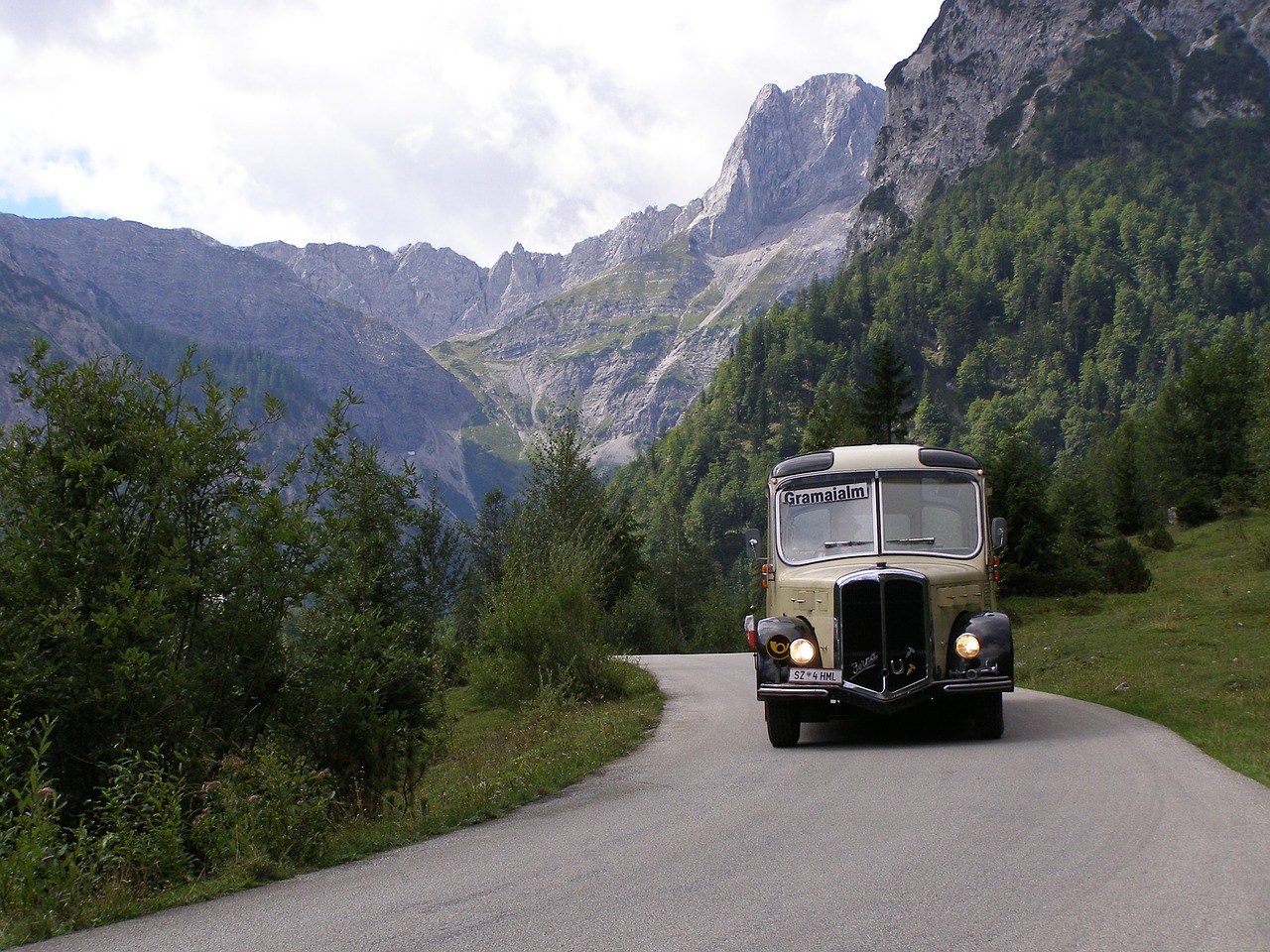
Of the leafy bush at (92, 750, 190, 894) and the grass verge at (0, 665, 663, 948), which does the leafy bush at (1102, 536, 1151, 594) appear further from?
the leafy bush at (92, 750, 190, 894)

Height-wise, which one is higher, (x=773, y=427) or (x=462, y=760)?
(x=773, y=427)

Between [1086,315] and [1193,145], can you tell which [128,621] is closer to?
[1086,315]

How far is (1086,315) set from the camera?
16638 cm

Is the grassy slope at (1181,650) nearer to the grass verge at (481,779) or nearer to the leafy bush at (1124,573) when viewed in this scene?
the leafy bush at (1124,573)

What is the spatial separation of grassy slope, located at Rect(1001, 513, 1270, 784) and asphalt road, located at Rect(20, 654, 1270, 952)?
8.28ft

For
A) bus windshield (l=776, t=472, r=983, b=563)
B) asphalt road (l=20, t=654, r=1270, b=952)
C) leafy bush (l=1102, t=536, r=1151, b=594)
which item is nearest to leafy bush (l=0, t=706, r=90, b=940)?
asphalt road (l=20, t=654, r=1270, b=952)

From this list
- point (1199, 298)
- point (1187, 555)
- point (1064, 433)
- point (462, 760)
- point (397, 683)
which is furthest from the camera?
point (1199, 298)

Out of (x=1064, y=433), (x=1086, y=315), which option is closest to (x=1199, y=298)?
(x=1086, y=315)

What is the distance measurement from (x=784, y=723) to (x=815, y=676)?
0.97 meters

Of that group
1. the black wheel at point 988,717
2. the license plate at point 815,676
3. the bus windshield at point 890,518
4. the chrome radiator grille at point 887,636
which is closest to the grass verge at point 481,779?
the license plate at point 815,676

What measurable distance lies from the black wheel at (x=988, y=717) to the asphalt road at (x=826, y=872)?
1.25 metres

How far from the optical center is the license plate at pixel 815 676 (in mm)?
12414

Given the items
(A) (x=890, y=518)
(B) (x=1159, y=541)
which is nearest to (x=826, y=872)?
(A) (x=890, y=518)

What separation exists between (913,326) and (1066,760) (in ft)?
587
